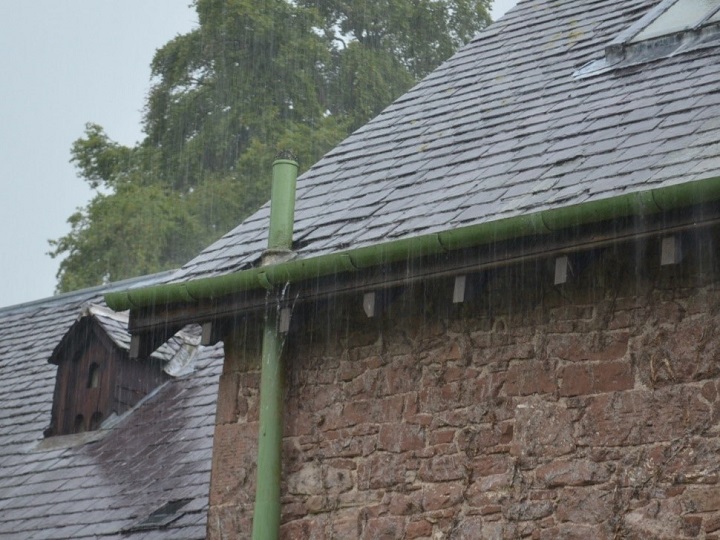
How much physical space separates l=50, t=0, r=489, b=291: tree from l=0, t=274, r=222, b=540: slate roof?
11288 mm

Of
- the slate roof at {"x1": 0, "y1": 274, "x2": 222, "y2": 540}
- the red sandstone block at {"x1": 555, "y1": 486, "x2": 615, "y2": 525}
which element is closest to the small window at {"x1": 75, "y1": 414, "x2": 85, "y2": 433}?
the slate roof at {"x1": 0, "y1": 274, "x2": 222, "y2": 540}

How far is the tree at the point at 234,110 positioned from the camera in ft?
79.4

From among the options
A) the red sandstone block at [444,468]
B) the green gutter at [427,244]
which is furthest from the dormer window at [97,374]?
Answer: the red sandstone block at [444,468]

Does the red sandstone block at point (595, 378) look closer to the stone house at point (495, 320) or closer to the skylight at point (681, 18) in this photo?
the stone house at point (495, 320)

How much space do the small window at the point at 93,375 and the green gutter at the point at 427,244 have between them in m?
3.70

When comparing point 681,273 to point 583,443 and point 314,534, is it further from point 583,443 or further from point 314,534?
point 314,534

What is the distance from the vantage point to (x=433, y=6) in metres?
29.3

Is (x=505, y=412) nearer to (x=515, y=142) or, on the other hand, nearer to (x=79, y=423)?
A: (x=515, y=142)

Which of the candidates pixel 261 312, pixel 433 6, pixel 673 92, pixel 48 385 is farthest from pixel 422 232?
pixel 433 6

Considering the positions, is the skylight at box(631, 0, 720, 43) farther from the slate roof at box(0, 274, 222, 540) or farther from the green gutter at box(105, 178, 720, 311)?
the slate roof at box(0, 274, 222, 540)

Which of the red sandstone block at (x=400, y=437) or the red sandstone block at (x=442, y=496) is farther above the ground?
the red sandstone block at (x=400, y=437)

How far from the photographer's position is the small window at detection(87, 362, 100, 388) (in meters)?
11.6

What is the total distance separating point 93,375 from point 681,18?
20.2ft

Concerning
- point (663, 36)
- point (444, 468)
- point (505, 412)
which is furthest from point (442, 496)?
point (663, 36)
